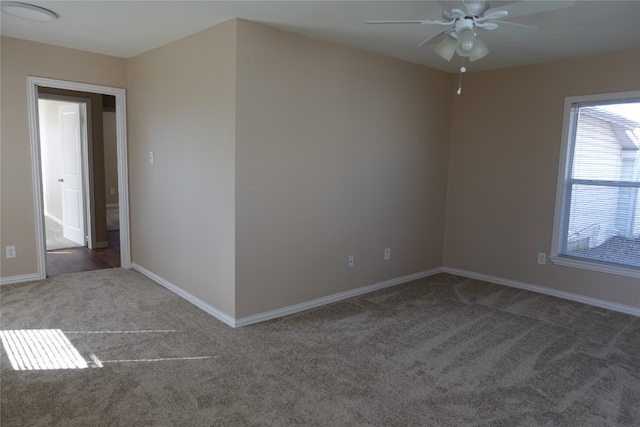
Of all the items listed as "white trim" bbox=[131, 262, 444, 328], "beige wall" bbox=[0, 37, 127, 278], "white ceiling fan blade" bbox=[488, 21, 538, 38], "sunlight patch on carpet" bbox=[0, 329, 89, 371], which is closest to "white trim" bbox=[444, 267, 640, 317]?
"white trim" bbox=[131, 262, 444, 328]

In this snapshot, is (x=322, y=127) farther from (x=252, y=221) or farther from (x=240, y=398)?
(x=240, y=398)

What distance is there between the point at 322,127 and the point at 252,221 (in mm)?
1051

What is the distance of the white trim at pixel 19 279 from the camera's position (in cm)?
416

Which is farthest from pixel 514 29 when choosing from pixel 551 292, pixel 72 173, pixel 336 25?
pixel 72 173

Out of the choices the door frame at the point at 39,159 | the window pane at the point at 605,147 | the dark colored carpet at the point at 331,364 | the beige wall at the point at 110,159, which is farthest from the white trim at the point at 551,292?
the beige wall at the point at 110,159

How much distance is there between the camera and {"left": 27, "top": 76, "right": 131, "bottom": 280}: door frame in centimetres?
414

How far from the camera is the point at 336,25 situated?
10.6 feet

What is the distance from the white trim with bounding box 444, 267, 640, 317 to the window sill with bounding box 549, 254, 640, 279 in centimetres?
29

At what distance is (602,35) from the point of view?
3361 mm

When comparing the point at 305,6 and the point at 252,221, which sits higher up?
the point at 305,6

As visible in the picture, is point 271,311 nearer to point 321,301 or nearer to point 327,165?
point 321,301

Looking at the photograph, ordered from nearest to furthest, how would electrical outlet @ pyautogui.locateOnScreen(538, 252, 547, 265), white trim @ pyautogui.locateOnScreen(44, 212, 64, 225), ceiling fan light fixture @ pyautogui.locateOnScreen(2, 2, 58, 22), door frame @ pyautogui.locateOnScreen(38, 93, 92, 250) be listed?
ceiling fan light fixture @ pyautogui.locateOnScreen(2, 2, 58, 22) < electrical outlet @ pyautogui.locateOnScreen(538, 252, 547, 265) < door frame @ pyautogui.locateOnScreen(38, 93, 92, 250) < white trim @ pyautogui.locateOnScreen(44, 212, 64, 225)

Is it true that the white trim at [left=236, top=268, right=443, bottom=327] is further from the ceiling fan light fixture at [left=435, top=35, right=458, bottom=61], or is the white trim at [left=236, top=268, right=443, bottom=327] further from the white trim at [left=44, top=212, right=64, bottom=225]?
the white trim at [left=44, top=212, right=64, bottom=225]

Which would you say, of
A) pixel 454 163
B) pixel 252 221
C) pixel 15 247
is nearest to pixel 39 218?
pixel 15 247
